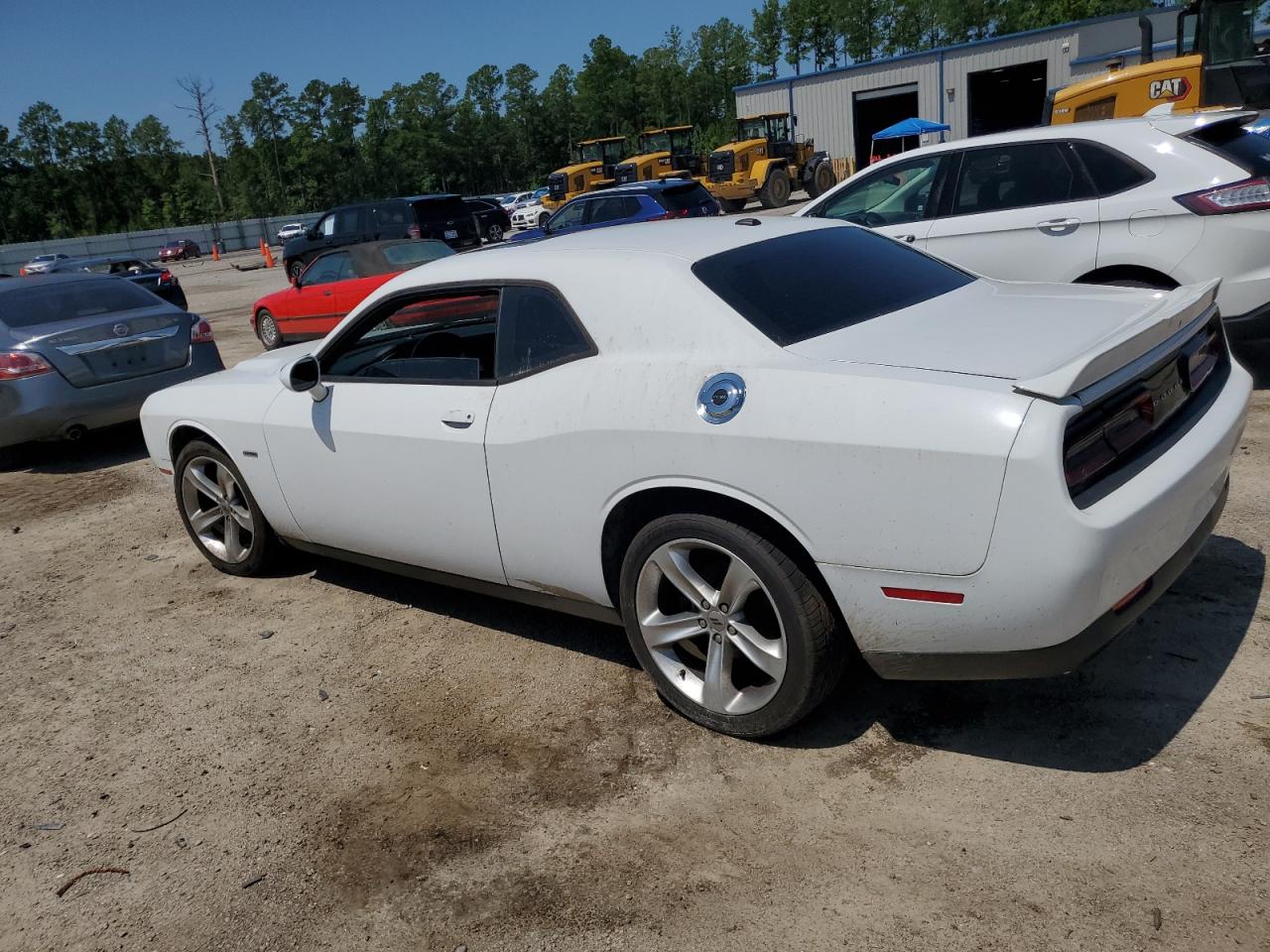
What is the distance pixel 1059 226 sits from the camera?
621 cm

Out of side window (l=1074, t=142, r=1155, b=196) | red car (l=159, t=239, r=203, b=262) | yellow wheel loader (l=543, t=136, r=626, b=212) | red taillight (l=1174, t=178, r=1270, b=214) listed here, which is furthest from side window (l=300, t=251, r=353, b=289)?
red car (l=159, t=239, r=203, b=262)

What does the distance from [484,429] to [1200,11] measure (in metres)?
13.7

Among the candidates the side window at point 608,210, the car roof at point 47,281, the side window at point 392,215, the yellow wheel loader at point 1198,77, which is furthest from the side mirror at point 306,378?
the side window at point 392,215

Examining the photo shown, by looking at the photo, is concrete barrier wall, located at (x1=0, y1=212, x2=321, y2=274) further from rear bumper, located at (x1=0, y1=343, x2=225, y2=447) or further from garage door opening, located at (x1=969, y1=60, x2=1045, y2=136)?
rear bumper, located at (x1=0, y1=343, x2=225, y2=447)

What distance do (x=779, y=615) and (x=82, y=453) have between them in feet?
25.5

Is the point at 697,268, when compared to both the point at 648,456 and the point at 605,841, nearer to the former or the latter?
the point at 648,456

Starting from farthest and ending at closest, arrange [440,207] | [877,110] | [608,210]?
[877,110]
[440,207]
[608,210]

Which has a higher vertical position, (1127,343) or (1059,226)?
(1127,343)

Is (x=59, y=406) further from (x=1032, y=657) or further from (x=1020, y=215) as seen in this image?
(x=1032, y=657)

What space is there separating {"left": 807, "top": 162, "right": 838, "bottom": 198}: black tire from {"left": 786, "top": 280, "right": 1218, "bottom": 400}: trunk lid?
30475 millimetres

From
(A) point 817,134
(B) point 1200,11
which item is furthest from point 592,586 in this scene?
(A) point 817,134

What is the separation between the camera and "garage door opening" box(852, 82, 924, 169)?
43406 mm

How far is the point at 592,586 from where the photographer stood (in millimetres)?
3488

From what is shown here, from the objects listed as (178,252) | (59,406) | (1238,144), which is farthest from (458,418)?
(178,252)
